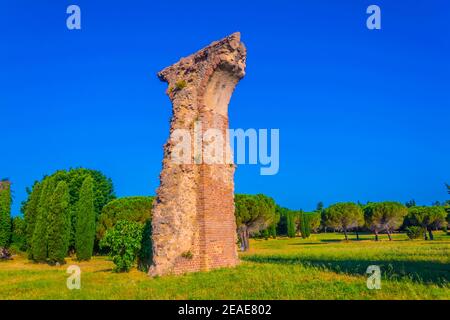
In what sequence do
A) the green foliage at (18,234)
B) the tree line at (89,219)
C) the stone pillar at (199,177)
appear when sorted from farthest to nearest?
the green foliage at (18,234) < the tree line at (89,219) < the stone pillar at (199,177)

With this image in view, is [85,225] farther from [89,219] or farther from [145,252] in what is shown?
[145,252]

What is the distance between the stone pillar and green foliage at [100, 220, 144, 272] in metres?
1.91

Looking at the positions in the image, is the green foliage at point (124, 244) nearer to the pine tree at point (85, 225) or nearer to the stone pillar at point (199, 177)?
the stone pillar at point (199, 177)

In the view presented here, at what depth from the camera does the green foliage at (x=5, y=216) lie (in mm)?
30766

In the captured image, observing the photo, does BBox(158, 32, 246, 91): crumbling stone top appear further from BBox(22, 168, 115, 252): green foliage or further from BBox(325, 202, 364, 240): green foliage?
BBox(325, 202, 364, 240): green foliage

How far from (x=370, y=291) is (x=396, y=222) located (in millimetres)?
45508

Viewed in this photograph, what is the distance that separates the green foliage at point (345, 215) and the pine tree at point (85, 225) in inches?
1321

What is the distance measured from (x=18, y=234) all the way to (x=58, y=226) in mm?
10114

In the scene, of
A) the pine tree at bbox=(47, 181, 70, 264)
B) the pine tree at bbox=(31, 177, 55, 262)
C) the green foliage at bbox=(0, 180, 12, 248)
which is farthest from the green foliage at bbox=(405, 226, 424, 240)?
the green foliage at bbox=(0, 180, 12, 248)

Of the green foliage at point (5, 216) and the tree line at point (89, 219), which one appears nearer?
the tree line at point (89, 219)

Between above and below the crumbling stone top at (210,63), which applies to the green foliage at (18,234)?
below

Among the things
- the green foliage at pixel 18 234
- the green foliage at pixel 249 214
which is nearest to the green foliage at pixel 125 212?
the green foliage at pixel 18 234
